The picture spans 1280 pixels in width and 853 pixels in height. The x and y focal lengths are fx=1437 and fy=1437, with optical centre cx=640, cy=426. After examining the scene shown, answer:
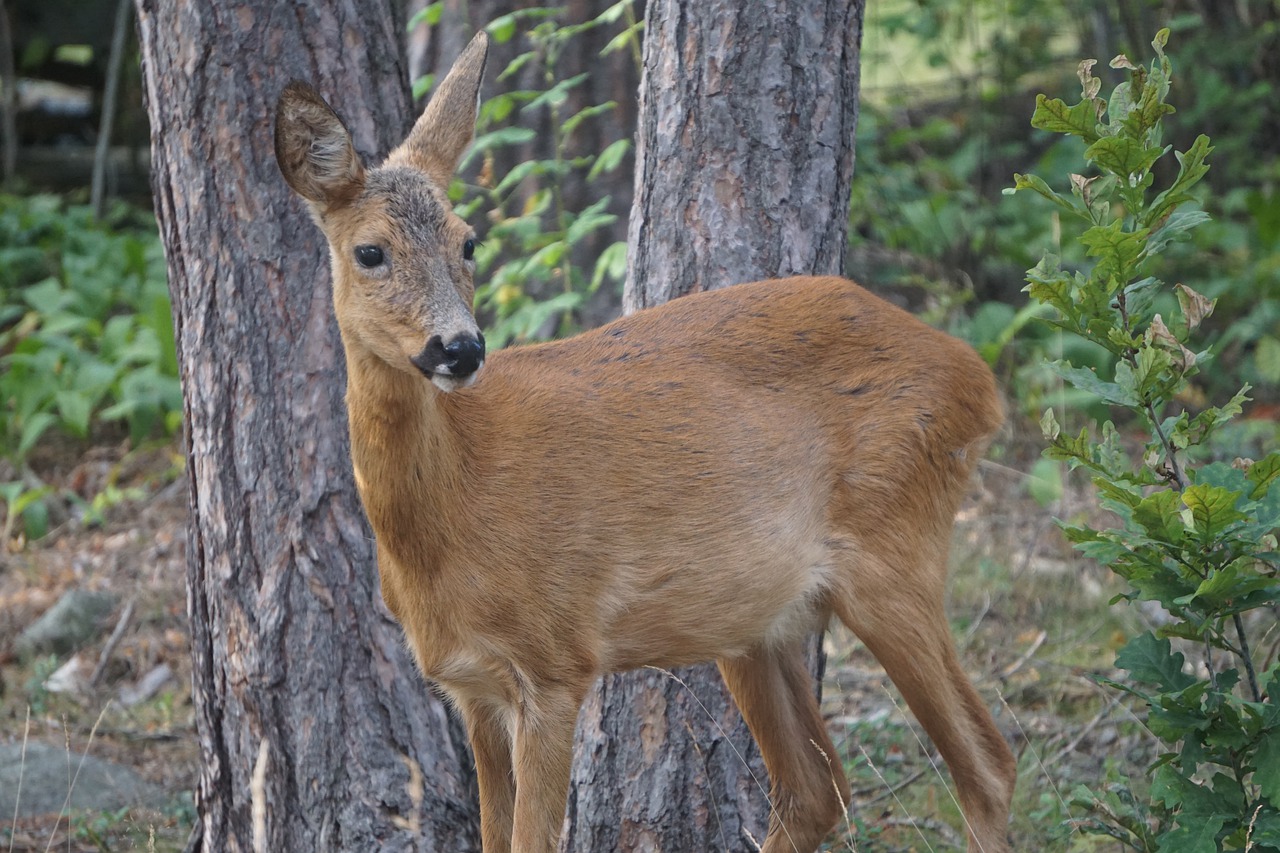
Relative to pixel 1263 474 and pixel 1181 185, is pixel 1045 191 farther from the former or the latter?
pixel 1263 474

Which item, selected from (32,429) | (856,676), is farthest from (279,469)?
(32,429)

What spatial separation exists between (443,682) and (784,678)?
1.30 m

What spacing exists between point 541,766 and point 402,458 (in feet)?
3.00

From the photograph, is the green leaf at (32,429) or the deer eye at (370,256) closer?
the deer eye at (370,256)

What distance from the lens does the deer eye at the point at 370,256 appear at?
3.73 meters

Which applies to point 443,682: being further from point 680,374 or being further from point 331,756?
point 680,374

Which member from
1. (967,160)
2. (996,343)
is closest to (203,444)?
(996,343)

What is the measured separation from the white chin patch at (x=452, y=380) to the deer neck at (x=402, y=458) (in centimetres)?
27

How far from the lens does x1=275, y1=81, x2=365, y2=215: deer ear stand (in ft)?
12.1

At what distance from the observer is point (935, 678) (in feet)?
14.1

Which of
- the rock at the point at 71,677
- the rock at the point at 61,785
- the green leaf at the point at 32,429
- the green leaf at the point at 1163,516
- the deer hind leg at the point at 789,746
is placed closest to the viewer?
the green leaf at the point at 1163,516

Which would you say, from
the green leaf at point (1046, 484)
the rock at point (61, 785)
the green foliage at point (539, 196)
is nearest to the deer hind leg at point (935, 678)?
the green foliage at point (539, 196)

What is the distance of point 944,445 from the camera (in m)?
4.47

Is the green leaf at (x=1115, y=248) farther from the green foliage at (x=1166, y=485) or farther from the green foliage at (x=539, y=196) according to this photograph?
the green foliage at (x=539, y=196)
